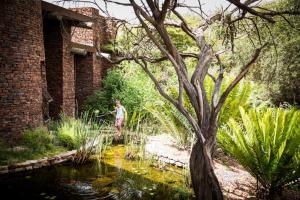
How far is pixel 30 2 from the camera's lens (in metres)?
8.73

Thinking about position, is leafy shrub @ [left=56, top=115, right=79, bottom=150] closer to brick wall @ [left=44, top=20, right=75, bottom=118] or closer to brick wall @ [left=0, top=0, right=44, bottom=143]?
brick wall @ [left=0, top=0, right=44, bottom=143]

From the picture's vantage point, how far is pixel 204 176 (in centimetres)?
389

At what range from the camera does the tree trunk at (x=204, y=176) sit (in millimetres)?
3779

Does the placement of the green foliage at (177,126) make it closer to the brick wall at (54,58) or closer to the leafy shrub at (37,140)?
the leafy shrub at (37,140)

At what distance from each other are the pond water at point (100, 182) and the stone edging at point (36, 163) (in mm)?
165

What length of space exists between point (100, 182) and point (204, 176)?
3.08 m

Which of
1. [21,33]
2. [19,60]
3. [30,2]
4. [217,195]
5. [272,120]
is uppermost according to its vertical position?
[30,2]

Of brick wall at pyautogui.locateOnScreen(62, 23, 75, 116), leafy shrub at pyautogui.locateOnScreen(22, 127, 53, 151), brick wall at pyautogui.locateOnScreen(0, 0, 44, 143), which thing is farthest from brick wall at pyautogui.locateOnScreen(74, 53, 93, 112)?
leafy shrub at pyautogui.locateOnScreen(22, 127, 53, 151)

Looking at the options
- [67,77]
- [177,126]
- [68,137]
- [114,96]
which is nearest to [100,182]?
[68,137]

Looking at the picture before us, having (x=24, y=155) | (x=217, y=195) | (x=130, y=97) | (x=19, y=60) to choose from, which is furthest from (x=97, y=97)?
(x=217, y=195)

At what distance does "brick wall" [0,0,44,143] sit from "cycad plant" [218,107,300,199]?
19.8 ft

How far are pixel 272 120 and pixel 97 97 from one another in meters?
9.72

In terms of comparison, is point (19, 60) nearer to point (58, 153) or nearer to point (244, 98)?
point (58, 153)

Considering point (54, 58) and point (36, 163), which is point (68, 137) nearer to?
point (36, 163)
